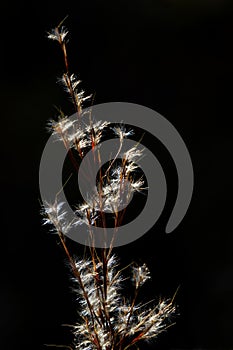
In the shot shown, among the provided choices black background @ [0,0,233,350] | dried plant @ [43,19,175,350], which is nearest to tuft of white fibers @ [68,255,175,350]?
dried plant @ [43,19,175,350]

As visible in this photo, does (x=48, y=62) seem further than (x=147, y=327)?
Yes

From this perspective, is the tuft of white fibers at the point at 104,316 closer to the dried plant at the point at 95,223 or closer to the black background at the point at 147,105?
the dried plant at the point at 95,223

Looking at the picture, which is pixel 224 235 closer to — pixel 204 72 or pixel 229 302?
pixel 229 302

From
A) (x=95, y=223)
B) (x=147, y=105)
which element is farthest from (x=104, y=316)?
(x=147, y=105)

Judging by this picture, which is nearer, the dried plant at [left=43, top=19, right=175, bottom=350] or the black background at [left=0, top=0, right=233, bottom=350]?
the dried plant at [left=43, top=19, right=175, bottom=350]

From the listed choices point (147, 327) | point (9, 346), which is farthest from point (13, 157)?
point (147, 327)

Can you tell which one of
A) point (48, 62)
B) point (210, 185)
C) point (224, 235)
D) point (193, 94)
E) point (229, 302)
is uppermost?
point (48, 62)

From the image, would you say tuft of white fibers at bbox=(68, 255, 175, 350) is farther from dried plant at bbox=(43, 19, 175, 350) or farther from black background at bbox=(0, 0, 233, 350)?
black background at bbox=(0, 0, 233, 350)

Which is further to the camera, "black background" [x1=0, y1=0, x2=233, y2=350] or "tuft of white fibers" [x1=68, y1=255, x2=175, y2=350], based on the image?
"black background" [x1=0, y1=0, x2=233, y2=350]

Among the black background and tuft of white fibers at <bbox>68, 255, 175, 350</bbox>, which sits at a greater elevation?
the black background
